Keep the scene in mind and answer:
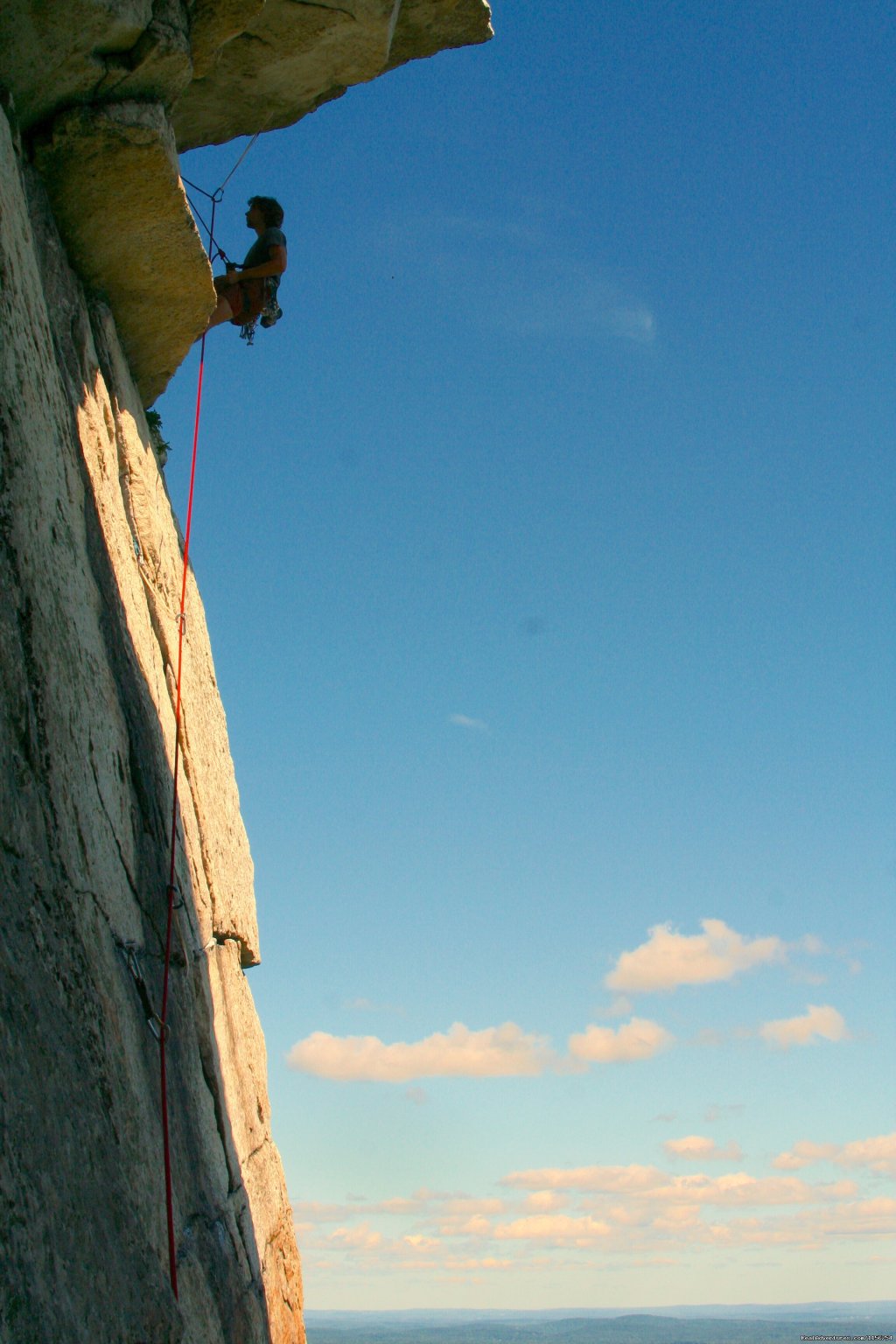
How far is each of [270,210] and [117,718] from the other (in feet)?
21.6

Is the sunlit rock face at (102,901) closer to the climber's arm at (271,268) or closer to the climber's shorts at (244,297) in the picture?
the climber's shorts at (244,297)

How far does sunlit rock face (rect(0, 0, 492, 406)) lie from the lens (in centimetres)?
767

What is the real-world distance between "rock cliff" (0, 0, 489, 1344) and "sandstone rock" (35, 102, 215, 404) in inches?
0.9

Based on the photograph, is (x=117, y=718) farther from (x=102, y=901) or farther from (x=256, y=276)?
(x=256, y=276)

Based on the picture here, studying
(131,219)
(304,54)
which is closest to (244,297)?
(304,54)

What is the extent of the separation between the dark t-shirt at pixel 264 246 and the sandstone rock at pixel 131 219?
1.45 m

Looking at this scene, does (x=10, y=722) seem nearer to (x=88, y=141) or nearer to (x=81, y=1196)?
(x=81, y=1196)

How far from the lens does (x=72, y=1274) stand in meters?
4.34

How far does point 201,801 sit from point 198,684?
159 centimetres

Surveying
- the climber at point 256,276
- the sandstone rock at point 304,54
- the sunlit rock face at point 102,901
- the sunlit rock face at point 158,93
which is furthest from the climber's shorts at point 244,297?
Result: the sunlit rock face at point 102,901

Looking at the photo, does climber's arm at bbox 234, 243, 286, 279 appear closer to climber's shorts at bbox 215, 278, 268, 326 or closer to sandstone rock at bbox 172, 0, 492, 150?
climber's shorts at bbox 215, 278, 268, 326

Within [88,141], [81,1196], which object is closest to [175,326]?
[88,141]

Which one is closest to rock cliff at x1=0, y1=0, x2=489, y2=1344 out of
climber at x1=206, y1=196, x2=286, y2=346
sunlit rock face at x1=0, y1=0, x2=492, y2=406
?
sunlit rock face at x1=0, y1=0, x2=492, y2=406

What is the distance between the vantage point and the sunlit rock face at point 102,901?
4551 mm
